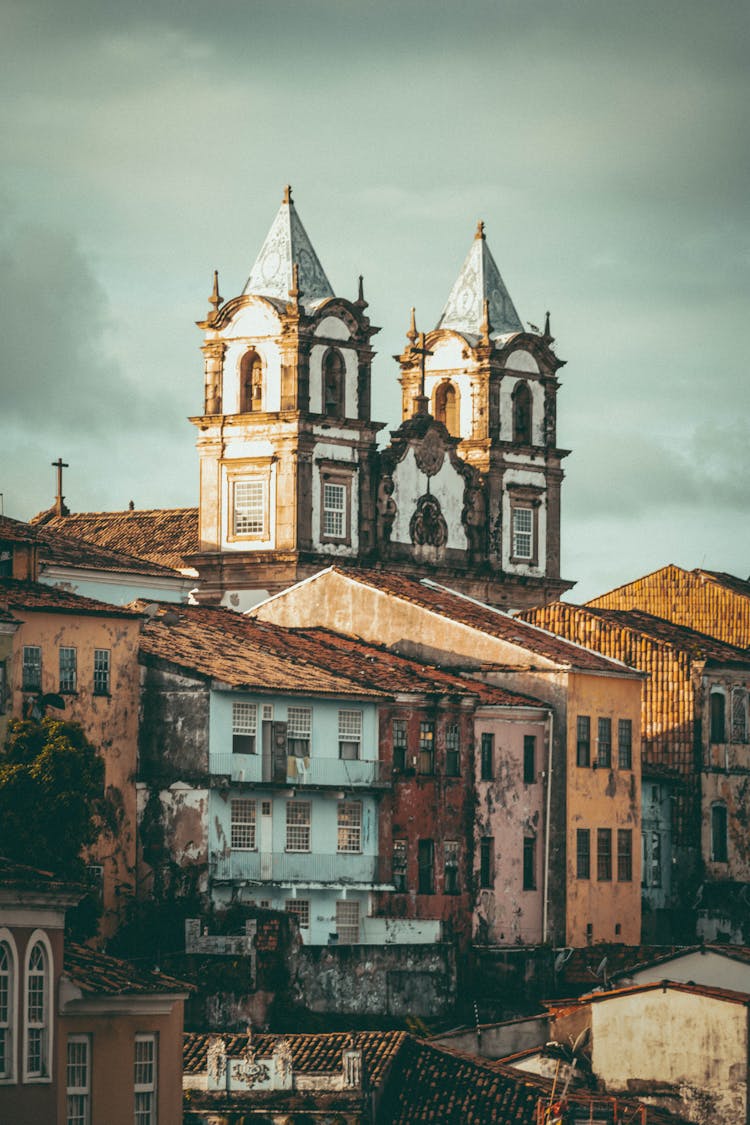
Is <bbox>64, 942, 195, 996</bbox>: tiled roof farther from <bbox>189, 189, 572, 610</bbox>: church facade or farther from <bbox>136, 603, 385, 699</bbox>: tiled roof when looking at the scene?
<bbox>189, 189, 572, 610</bbox>: church facade

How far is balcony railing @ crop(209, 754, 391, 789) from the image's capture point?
260 ft

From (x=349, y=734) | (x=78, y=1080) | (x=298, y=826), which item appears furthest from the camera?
(x=349, y=734)

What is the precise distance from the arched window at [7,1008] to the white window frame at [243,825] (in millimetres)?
29211

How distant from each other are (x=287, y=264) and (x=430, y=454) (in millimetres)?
9446

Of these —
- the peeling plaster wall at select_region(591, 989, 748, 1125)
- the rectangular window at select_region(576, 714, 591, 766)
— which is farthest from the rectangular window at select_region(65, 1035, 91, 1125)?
the rectangular window at select_region(576, 714, 591, 766)

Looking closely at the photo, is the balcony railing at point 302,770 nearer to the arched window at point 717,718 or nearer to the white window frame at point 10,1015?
the arched window at point 717,718

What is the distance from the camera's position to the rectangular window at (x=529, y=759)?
88.0 m

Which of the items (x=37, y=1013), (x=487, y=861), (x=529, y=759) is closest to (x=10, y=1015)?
(x=37, y=1013)

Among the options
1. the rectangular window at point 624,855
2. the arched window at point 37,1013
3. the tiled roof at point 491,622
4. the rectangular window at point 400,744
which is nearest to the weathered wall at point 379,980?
the rectangular window at point 400,744

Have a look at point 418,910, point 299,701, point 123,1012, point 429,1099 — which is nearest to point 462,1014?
point 418,910

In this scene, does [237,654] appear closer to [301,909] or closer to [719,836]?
[301,909]

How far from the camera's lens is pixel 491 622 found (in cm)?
9312

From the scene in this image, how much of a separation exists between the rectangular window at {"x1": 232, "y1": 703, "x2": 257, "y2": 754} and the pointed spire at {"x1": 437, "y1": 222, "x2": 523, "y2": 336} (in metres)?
51.4

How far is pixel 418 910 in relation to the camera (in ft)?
275
